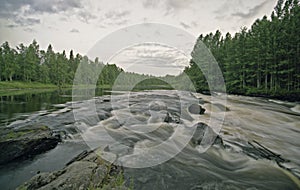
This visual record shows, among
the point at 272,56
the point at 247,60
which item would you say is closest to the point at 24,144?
the point at 272,56

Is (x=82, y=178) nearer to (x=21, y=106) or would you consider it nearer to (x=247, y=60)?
(x=21, y=106)

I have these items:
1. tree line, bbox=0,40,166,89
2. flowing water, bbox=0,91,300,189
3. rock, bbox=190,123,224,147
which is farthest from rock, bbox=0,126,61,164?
tree line, bbox=0,40,166,89

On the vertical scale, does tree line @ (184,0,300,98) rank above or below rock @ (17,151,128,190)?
above

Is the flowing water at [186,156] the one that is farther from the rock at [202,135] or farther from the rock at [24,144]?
the rock at [24,144]

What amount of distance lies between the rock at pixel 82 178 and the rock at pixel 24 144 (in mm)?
2631

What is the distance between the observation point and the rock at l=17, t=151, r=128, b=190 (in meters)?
3.38

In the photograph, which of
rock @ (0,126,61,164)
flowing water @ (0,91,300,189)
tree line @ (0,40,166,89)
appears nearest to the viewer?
flowing water @ (0,91,300,189)

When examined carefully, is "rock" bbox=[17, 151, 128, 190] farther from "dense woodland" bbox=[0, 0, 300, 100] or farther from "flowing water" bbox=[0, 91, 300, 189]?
"dense woodland" bbox=[0, 0, 300, 100]

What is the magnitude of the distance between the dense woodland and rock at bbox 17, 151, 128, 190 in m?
24.2

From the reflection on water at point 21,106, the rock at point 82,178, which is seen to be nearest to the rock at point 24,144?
the rock at point 82,178

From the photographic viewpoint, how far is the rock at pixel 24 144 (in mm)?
5523

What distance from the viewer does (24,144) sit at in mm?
5820

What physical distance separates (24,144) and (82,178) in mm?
3677

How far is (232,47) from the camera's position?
40.5 meters
